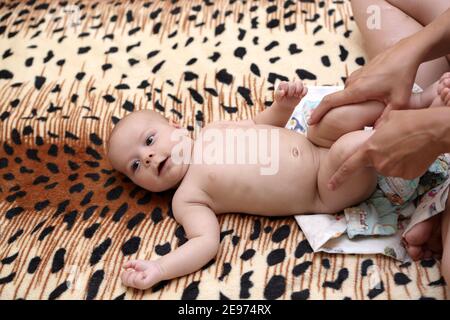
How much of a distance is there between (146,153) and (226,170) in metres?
0.23

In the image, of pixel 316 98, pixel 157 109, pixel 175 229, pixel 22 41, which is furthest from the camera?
pixel 22 41

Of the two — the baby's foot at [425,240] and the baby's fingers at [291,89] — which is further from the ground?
the baby's fingers at [291,89]

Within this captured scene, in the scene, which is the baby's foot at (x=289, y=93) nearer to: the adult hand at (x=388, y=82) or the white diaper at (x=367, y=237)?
the adult hand at (x=388, y=82)

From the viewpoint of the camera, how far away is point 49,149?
5.46ft

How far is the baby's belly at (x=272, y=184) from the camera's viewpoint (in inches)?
53.2

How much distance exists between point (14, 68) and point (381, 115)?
1.38 m

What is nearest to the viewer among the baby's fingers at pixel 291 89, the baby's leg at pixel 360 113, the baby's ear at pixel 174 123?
the baby's leg at pixel 360 113

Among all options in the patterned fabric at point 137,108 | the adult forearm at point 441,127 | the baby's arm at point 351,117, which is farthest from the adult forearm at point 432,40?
the patterned fabric at point 137,108

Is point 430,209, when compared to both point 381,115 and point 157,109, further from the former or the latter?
point 157,109

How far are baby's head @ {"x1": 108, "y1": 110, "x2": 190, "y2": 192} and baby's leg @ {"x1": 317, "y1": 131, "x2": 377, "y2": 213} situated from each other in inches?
15.5

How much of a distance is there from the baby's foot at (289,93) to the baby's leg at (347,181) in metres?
0.18

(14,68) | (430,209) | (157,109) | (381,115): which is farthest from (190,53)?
(430,209)

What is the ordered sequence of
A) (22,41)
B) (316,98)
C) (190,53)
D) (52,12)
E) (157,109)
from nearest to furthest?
1. (316,98)
2. (157,109)
3. (190,53)
4. (22,41)
5. (52,12)

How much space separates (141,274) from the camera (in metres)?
1.21
